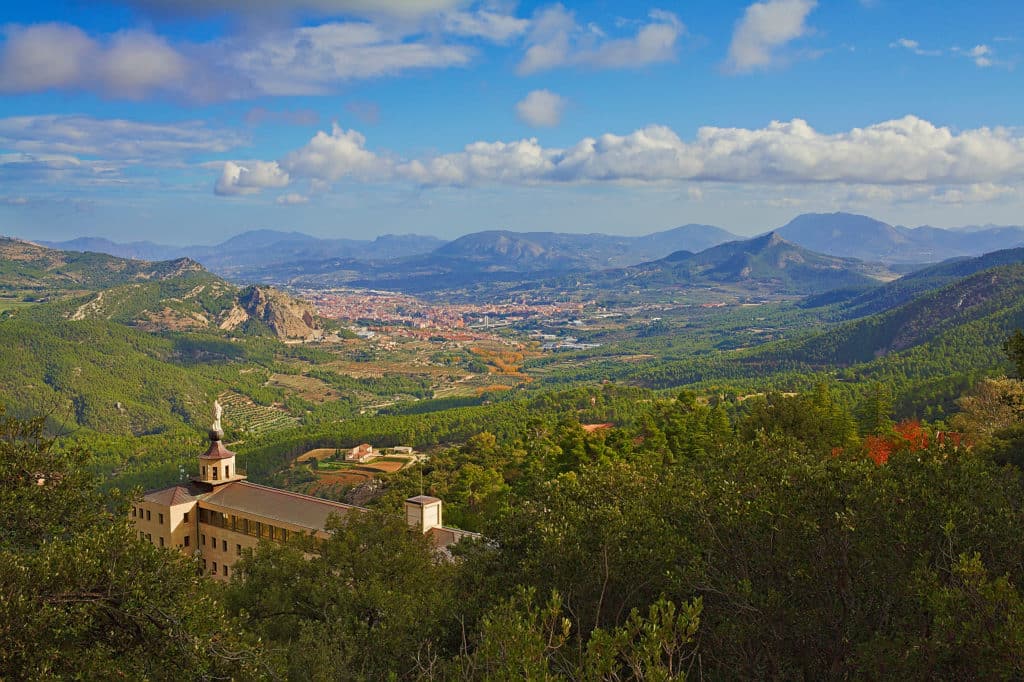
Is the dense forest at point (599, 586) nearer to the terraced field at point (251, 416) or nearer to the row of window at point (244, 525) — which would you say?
the row of window at point (244, 525)

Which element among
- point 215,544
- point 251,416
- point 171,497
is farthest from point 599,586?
point 251,416

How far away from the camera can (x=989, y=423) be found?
41.8 meters

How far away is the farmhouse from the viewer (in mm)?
88994

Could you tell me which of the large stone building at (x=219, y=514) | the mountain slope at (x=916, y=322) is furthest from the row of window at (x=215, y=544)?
the mountain slope at (x=916, y=322)

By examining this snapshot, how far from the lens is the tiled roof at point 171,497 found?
40656 mm

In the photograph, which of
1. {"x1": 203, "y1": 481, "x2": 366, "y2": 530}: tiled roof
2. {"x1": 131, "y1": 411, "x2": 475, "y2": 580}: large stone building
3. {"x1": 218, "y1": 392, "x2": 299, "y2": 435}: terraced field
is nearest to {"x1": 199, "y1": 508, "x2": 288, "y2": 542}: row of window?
{"x1": 131, "y1": 411, "x2": 475, "y2": 580}: large stone building

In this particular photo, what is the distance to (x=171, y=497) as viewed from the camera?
41.0m

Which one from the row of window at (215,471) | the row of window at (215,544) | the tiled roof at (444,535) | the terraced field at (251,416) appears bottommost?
the terraced field at (251,416)

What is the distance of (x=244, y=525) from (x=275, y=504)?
1850 mm

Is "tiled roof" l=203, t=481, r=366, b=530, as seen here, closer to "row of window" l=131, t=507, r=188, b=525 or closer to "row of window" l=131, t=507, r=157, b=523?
"row of window" l=131, t=507, r=188, b=525

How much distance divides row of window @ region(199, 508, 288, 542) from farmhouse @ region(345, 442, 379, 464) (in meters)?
46.1

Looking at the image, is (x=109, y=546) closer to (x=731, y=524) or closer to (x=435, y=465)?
(x=731, y=524)

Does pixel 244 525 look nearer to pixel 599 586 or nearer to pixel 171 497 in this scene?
pixel 171 497

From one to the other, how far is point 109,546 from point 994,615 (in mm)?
14601
